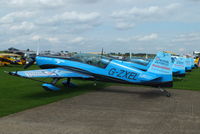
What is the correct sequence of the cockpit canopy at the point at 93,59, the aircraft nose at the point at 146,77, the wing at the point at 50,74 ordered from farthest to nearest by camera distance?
the cockpit canopy at the point at 93,59 < the aircraft nose at the point at 146,77 < the wing at the point at 50,74

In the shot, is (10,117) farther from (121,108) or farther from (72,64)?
(72,64)

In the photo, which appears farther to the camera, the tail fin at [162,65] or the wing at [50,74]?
the tail fin at [162,65]

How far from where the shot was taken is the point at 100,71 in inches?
403

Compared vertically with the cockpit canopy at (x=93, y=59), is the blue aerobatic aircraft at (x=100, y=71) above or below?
below

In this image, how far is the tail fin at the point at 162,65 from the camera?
9.01 m

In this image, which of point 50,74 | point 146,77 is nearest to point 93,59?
point 50,74

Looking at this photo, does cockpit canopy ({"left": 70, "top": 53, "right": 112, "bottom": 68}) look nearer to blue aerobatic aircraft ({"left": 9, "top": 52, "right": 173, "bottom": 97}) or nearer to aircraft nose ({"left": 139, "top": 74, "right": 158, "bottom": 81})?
blue aerobatic aircraft ({"left": 9, "top": 52, "right": 173, "bottom": 97})

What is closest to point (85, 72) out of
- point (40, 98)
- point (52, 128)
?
point (40, 98)

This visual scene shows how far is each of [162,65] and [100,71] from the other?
2.70 meters

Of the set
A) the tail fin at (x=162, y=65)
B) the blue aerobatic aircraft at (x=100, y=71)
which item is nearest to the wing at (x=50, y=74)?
the blue aerobatic aircraft at (x=100, y=71)

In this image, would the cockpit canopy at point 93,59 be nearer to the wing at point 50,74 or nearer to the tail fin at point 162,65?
the wing at point 50,74

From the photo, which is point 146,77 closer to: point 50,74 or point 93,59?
point 93,59

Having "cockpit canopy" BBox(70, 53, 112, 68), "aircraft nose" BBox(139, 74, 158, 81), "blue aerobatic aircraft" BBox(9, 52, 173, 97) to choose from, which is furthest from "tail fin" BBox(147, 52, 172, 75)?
"cockpit canopy" BBox(70, 53, 112, 68)

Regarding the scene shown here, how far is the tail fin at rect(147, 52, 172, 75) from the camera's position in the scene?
355 inches
